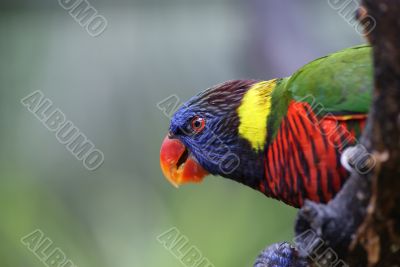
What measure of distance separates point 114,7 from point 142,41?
24.1 inches

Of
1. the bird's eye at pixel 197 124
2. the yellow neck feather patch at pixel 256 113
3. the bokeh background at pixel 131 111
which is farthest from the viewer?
the bokeh background at pixel 131 111

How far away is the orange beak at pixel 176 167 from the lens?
2961 millimetres

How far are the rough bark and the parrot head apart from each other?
30.8 inches

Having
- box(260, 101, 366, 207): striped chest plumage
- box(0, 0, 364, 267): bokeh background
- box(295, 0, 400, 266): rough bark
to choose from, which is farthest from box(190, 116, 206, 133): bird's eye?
box(0, 0, 364, 267): bokeh background

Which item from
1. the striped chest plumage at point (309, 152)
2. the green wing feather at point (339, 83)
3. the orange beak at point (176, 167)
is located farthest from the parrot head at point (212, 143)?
the green wing feather at point (339, 83)

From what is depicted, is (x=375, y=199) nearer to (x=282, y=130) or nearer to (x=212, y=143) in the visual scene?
(x=282, y=130)

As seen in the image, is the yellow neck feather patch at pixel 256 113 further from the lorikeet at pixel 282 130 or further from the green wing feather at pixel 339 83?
the green wing feather at pixel 339 83

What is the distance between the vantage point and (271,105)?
2615 mm

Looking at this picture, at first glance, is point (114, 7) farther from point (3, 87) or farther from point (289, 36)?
point (289, 36)

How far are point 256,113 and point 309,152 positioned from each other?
0.39m

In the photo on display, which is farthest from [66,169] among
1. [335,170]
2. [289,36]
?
[335,170]

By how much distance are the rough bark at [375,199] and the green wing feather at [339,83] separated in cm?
65

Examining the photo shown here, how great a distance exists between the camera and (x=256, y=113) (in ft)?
8.66

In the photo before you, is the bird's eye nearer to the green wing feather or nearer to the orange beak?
the orange beak
